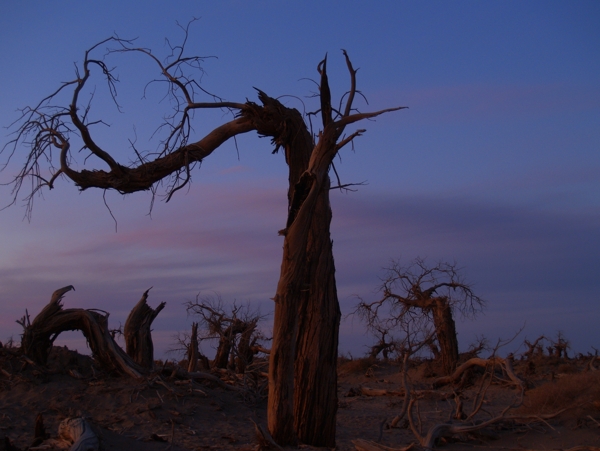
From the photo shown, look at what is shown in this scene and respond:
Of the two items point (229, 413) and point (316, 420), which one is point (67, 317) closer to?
point (229, 413)

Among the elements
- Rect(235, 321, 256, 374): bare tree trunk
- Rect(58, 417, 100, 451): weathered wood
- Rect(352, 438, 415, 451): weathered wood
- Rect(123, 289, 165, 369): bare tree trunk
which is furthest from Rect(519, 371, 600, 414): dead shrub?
Rect(58, 417, 100, 451): weathered wood

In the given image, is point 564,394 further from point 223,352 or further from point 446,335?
point 223,352

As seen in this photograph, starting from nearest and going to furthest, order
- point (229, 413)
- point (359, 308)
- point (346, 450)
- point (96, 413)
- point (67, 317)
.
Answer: point (346, 450)
point (96, 413)
point (229, 413)
point (67, 317)
point (359, 308)

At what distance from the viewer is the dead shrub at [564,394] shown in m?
9.15

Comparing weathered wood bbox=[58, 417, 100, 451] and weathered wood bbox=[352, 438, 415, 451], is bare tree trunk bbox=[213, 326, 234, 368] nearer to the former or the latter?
weathered wood bbox=[58, 417, 100, 451]

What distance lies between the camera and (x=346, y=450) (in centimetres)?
655

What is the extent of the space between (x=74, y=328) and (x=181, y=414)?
10.3ft

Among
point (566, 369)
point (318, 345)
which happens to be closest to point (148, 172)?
point (318, 345)

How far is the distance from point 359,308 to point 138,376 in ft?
28.2

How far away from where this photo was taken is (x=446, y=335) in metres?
15.8

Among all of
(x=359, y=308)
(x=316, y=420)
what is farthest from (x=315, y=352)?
(x=359, y=308)

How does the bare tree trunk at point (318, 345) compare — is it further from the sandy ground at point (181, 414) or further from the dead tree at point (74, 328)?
the dead tree at point (74, 328)

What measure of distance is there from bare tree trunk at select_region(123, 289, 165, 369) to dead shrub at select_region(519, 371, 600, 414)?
6773mm

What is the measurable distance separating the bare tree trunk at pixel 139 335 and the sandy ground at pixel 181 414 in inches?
29.5
